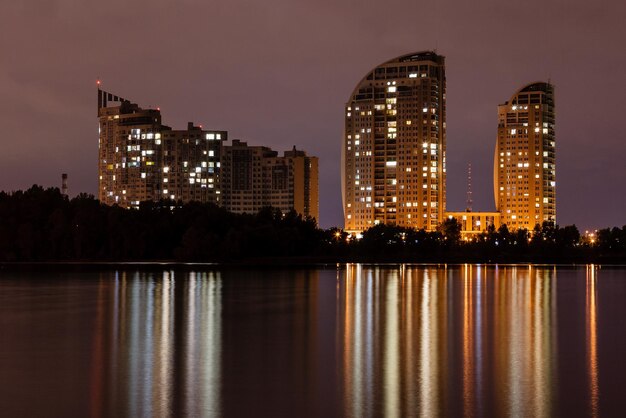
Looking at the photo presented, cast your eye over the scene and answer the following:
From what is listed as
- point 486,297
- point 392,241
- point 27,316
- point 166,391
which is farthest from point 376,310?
point 392,241

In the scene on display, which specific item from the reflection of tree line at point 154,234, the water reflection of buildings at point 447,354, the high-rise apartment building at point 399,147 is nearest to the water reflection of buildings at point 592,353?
the water reflection of buildings at point 447,354

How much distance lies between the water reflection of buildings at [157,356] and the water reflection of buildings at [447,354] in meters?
3.70

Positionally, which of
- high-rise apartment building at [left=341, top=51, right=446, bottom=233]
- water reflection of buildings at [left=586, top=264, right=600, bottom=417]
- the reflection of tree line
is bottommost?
water reflection of buildings at [left=586, top=264, right=600, bottom=417]

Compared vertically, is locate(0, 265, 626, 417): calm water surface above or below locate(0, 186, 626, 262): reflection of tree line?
below

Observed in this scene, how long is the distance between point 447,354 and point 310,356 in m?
4.29

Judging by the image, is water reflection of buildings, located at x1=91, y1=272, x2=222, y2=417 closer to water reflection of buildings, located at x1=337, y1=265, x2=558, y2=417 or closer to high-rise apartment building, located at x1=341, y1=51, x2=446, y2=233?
water reflection of buildings, located at x1=337, y1=265, x2=558, y2=417

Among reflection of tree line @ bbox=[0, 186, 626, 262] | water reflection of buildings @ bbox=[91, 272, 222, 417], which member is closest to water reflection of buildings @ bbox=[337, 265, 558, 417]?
water reflection of buildings @ bbox=[91, 272, 222, 417]

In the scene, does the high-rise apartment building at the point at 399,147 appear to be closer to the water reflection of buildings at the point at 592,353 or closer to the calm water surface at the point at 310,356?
the water reflection of buildings at the point at 592,353

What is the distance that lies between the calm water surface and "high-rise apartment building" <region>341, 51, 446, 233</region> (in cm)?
13651

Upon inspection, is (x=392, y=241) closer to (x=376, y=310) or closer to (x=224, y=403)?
(x=376, y=310)

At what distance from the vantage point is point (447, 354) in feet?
91.8

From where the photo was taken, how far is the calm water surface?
66.1 feet

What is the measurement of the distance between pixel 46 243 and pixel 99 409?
96294mm

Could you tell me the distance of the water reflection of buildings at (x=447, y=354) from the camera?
20234 millimetres
